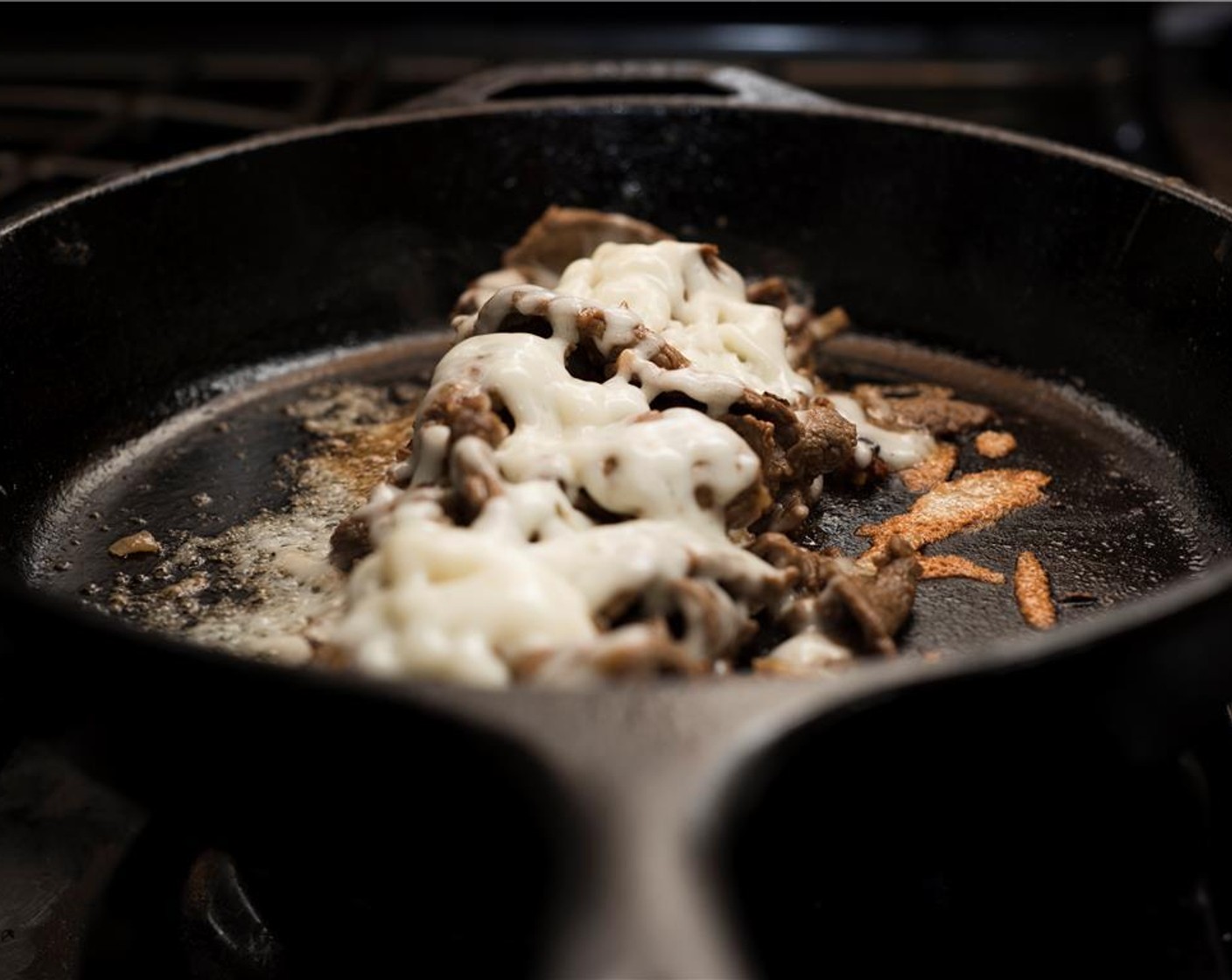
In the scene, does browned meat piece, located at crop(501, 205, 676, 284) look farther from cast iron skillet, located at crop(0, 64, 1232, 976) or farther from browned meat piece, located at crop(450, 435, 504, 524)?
browned meat piece, located at crop(450, 435, 504, 524)

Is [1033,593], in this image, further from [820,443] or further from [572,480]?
[572,480]

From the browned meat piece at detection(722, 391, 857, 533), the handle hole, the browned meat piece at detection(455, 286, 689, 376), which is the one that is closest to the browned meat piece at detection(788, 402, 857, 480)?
the browned meat piece at detection(722, 391, 857, 533)

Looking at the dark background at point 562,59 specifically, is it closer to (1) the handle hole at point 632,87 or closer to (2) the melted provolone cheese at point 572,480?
(1) the handle hole at point 632,87

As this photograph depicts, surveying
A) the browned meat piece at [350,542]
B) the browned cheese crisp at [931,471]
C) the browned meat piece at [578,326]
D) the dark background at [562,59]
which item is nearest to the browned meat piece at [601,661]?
the browned meat piece at [350,542]

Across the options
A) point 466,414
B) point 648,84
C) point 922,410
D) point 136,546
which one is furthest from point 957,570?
point 648,84

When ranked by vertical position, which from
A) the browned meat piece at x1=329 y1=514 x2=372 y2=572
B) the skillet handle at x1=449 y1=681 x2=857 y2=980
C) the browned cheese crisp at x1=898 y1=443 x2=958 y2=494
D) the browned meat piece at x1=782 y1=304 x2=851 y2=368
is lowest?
the browned meat piece at x1=329 y1=514 x2=372 y2=572

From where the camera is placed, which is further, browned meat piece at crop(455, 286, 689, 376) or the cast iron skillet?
browned meat piece at crop(455, 286, 689, 376)
